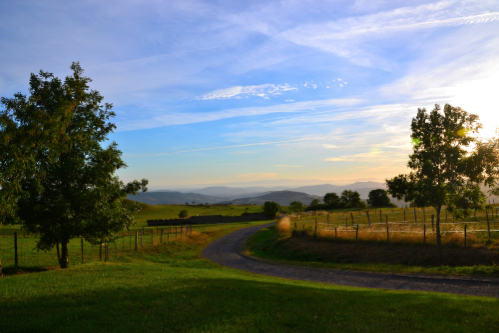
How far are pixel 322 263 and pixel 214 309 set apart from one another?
17669 mm

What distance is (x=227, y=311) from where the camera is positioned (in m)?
9.81

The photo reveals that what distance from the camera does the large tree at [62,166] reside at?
50.5 feet

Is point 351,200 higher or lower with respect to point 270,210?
higher

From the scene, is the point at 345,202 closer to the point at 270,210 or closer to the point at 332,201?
the point at 332,201

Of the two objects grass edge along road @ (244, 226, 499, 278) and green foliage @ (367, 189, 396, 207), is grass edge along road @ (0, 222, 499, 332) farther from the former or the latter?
green foliage @ (367, 189, 396, 207)

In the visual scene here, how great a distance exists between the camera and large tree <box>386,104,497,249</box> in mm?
19416

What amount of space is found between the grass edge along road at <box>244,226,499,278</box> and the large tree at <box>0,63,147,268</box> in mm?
15171

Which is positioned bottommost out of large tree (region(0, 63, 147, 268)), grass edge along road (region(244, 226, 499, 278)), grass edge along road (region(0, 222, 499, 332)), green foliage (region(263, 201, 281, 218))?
green foliage (region(263, 201, 281, 218))

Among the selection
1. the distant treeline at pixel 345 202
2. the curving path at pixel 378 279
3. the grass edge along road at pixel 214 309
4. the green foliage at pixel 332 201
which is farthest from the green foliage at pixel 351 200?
the grass edge along road at pixel 214 309

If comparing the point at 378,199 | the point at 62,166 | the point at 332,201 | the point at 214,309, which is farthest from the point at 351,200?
the point at 214,309

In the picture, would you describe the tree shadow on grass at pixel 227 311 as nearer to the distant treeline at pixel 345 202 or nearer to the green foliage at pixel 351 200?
the distant treeline at pixel 345 202

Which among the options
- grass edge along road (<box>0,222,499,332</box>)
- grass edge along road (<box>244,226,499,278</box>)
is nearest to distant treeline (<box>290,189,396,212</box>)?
grass edge along road (<box>244,226,499,278</box>)

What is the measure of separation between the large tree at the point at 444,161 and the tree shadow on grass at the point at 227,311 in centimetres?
1039

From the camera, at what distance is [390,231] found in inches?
1078
